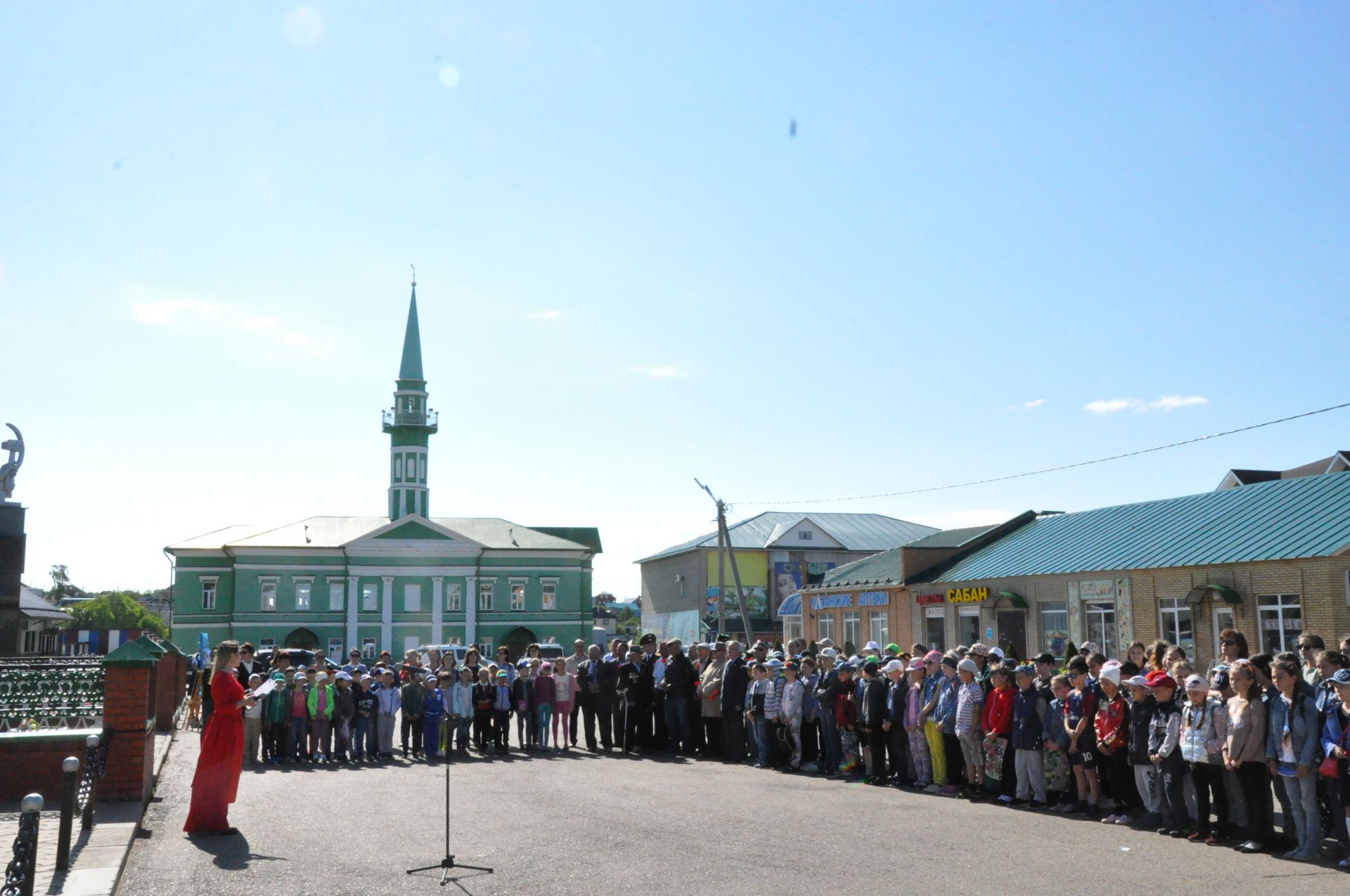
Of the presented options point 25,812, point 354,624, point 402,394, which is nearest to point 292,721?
point 25,812

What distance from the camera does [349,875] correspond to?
8.62 metres

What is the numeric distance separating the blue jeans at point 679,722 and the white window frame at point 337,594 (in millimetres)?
46630

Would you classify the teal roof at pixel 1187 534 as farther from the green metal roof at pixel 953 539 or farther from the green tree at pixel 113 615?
the green tree at pixel 113 615

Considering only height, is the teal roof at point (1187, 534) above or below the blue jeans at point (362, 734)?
above

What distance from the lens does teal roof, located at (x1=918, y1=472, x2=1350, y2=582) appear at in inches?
965

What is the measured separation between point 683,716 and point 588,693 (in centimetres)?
176

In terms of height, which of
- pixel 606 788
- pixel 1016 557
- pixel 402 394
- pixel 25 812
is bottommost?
pixel 606 788

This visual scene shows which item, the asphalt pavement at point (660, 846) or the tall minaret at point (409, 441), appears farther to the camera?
the tall minaret at point (409, 441)

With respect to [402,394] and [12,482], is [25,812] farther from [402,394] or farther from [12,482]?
[402,394]

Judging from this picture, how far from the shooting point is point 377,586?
204ft

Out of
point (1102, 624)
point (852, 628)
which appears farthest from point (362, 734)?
point (852, 628)

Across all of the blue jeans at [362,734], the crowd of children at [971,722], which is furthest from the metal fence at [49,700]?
the blue jeans at [362,734]

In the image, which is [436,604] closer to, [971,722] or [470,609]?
[470,609]

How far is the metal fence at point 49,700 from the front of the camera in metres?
11.9
